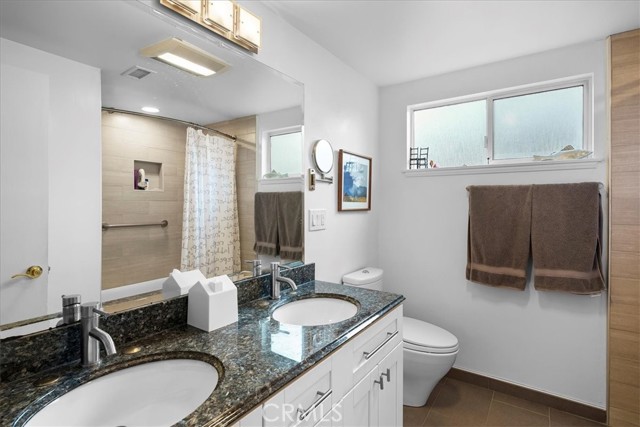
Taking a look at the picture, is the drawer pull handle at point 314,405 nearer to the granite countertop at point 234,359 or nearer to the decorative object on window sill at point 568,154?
the granite countertop at point 234,359

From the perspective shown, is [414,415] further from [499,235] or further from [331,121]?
[331,121]

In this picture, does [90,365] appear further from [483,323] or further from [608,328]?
[608,328]

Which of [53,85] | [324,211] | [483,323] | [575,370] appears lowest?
[575,370]

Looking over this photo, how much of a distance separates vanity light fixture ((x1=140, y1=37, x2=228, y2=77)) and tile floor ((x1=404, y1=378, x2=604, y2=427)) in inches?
87.4

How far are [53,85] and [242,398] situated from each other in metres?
1.01

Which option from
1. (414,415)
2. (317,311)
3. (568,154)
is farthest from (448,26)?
(414,415)

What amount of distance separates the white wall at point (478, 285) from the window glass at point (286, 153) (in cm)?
111

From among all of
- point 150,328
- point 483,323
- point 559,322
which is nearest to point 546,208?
point 559,322

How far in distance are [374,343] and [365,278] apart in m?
0.90

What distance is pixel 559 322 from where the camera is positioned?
2.05 meters

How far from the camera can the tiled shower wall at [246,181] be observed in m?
1.51

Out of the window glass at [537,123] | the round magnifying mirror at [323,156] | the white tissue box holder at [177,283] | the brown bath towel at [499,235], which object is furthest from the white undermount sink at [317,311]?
the window glass at [537,123]

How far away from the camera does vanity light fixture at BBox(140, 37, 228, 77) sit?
1167 millimetres

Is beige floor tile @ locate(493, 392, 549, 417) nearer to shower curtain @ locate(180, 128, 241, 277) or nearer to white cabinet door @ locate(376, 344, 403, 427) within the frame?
white cabinet door @ locate(376, 344, 403, 427)
